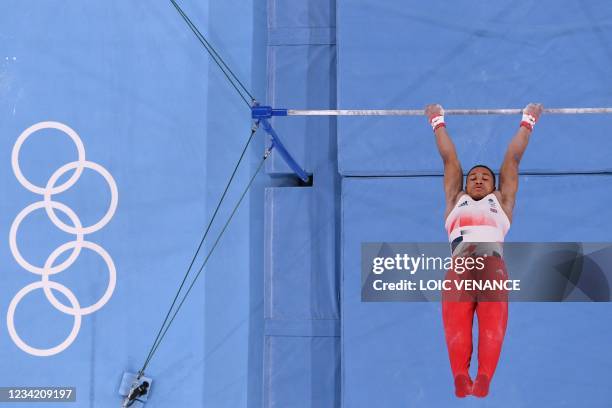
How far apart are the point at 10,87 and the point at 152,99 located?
1.03m

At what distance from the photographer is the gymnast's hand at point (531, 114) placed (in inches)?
131

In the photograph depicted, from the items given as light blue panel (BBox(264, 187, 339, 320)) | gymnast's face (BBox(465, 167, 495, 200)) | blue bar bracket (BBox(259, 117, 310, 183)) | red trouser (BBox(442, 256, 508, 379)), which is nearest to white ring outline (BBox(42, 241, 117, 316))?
light blue panel (BBox(264, 187, 339, 320))

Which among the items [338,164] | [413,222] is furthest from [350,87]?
[413,222]

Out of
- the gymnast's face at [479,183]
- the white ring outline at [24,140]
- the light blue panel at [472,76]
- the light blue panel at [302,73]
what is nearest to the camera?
the gymnast's face at [479,183]

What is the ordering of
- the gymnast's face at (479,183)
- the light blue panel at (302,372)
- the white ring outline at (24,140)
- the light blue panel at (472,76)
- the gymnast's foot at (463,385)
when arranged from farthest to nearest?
the white ring outline at (24,140) < the light blue panel at (302,372) < the light blue panel at (472,76) < the gymnast's foot at (463,385) < the gymnast's face at (479,183)

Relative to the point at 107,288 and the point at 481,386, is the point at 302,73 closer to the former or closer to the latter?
the point at 107,288

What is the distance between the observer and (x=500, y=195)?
140 inches

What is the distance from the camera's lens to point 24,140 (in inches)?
167

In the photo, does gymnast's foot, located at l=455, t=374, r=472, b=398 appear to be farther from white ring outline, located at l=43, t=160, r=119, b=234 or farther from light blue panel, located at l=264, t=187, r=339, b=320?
white ring outline, located at l=43, t=160, r=119, b=234

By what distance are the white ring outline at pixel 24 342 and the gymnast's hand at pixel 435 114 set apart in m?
2.62

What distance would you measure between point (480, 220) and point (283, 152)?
4.00 feet

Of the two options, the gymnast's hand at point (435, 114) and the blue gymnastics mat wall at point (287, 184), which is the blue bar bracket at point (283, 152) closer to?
the blue gymnastics mat wall at point (287, 184)

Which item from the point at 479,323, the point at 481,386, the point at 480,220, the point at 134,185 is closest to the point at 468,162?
the point at 480,220

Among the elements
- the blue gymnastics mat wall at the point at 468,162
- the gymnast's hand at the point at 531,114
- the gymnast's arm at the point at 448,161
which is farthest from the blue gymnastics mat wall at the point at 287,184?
the gymnast's hand at the point at 531,114
